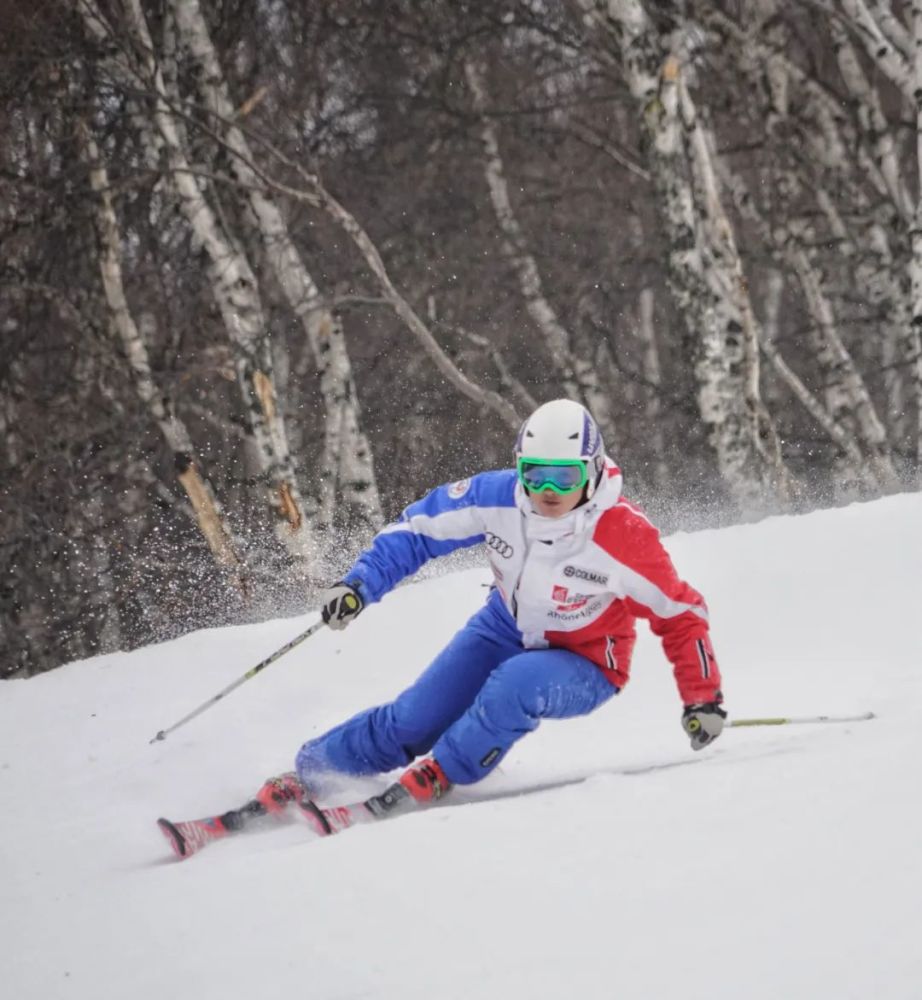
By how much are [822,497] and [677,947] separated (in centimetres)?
852

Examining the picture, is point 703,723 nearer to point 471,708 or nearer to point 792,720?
point 792,720

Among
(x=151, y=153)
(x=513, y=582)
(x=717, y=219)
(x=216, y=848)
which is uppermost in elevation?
(x=151, y=153)

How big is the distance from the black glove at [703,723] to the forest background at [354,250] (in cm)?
503

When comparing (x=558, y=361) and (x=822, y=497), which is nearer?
(x=822, y=497)

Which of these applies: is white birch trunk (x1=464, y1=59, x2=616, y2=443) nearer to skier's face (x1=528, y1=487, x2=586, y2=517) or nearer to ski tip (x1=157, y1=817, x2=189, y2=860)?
skier's face (x1=528, y1=487, x2=586, y2=517)

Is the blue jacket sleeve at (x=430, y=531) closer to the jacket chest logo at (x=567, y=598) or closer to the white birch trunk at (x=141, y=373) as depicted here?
the jacket chest logo at (x=567, y=598)

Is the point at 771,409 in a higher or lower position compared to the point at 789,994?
lower

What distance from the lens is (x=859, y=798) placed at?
2984 millimetres

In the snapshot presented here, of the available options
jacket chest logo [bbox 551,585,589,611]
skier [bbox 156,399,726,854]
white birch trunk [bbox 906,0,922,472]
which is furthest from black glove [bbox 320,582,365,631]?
white birch trunk [bbox 906,0,922,472]

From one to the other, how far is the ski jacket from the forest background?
443cm

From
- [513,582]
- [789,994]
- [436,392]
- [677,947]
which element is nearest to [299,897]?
[677,947]

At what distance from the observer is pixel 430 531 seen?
454 cm

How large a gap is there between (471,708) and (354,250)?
11.8 metres

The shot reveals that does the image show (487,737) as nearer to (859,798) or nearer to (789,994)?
(859,798)
